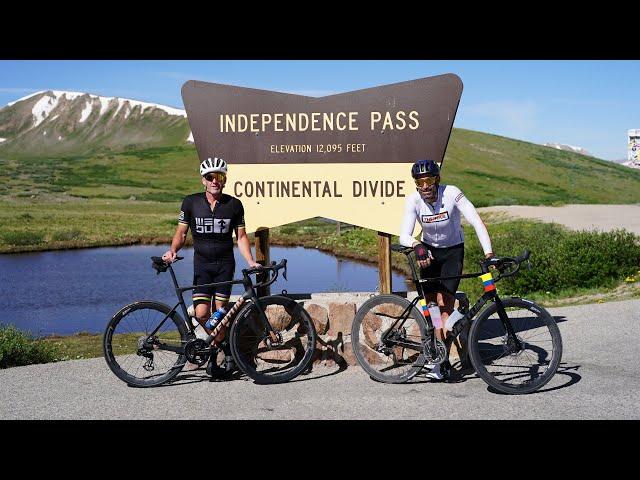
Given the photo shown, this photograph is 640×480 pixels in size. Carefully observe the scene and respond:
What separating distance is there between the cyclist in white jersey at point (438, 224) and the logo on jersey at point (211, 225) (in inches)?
61.7

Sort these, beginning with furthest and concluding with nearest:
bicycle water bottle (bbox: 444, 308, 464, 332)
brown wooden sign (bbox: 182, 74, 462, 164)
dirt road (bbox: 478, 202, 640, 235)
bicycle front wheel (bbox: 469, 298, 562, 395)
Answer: dirt road (bbox: 478, 202, 640, 235)
brown wooden sign (bbox: 182, 74, 462, 164)
bicycle water bottle (bbox: 444, 308, 464, 332)
bicycle front wheel (bbox: 469, 298, 562, 395)

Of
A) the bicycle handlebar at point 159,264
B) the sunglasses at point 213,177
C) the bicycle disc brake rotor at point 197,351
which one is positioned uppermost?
the sunglasses at point 213,177

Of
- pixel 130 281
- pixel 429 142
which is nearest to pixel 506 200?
pixel 130 281

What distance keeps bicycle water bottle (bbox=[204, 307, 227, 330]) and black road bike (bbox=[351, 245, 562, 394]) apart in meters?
1.18

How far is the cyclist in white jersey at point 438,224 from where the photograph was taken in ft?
21.1

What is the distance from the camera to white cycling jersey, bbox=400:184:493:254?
645 centimetres

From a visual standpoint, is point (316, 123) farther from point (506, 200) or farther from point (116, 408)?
point (506, 200)

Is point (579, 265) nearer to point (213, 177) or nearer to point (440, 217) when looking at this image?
point (440, 217)

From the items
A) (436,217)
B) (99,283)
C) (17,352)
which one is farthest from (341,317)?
(99,283)

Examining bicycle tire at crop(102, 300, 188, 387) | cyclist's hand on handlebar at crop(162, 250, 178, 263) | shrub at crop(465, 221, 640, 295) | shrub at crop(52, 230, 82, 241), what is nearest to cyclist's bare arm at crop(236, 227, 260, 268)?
cyclist's hand on handlebar at crop(162, 250, 178, 263)

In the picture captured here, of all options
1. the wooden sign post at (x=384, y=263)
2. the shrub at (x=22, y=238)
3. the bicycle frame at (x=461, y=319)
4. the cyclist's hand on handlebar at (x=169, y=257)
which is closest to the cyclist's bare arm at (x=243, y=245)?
the cyclist's hand on handlebar at (x=169, y=257)

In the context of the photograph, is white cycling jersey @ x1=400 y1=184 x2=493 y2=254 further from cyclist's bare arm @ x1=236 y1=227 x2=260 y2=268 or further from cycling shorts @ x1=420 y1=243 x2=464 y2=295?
cyclist's bare arm @ x1=236 y1=227 x2=260 y2=268

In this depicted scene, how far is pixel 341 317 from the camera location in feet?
23.9

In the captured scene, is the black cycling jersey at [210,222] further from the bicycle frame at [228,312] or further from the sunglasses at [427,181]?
the sunglasses at [427,181]
